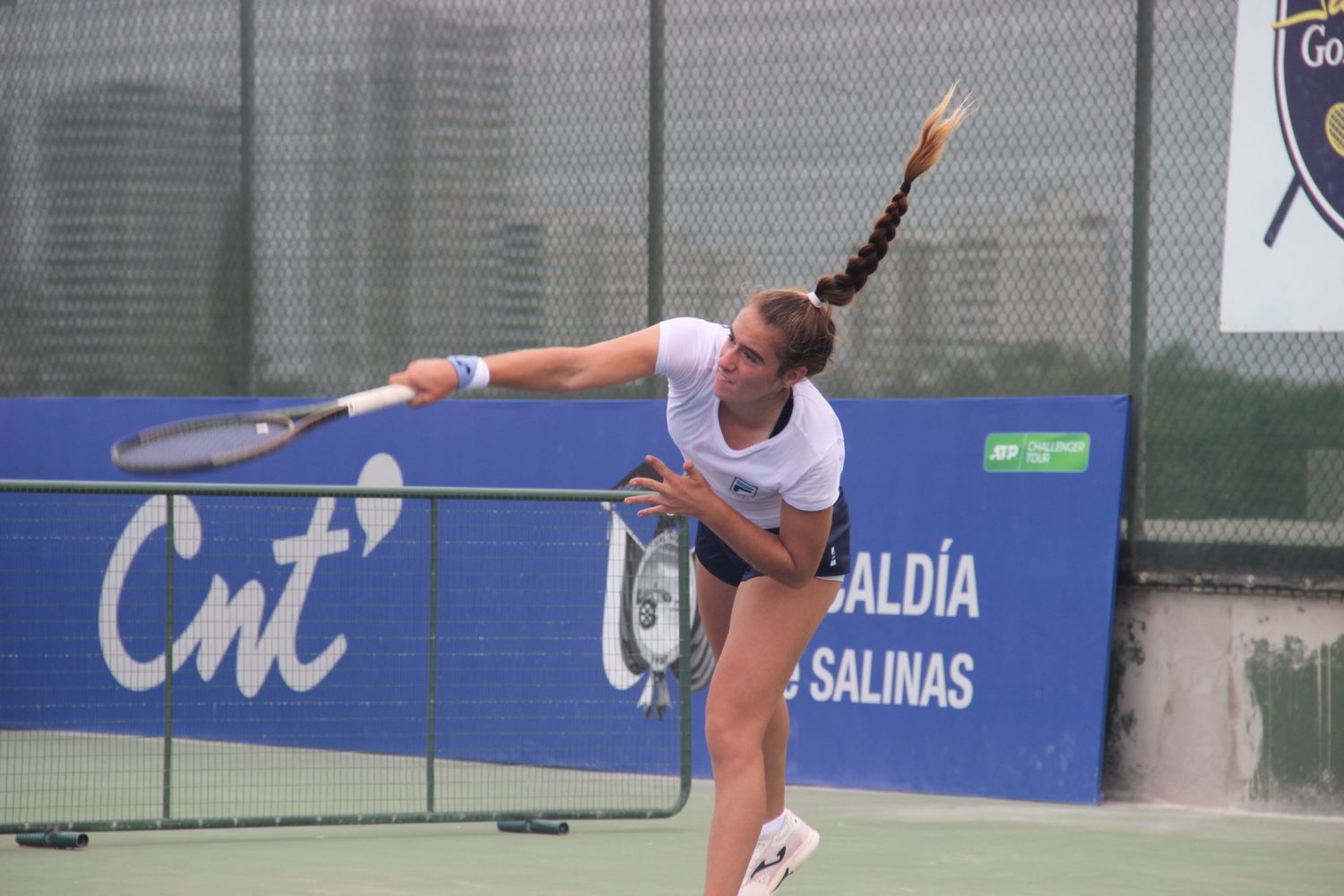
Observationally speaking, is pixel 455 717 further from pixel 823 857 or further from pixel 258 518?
pixel 823 857

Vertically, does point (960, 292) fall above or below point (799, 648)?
above

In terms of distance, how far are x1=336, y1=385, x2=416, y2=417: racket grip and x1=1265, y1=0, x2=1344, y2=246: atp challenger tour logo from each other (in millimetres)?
5046

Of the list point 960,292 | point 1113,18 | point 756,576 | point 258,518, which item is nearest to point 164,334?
point 258,518

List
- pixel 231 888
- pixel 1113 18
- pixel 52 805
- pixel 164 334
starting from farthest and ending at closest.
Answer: pixel 164 334 < pixel 1113 18 < pixel 52 805 < pixel 231 888

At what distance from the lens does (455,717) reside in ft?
27.9

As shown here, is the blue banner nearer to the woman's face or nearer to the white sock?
the white sock

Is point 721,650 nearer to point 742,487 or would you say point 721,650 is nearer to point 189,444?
point 742,487

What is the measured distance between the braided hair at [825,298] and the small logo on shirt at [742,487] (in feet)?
1.07

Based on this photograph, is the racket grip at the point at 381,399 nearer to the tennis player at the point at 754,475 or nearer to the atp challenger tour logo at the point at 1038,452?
the tennis player at the point at 754,475

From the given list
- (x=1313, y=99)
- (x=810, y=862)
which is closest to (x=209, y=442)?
(x=810, y=862)

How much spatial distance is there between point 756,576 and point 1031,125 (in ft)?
13.9

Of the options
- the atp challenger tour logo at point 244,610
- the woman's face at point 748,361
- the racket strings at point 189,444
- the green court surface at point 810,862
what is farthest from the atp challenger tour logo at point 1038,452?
the racket strings at point 189,444

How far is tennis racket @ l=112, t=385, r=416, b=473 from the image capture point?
13.4 feet

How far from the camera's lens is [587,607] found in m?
8.43
